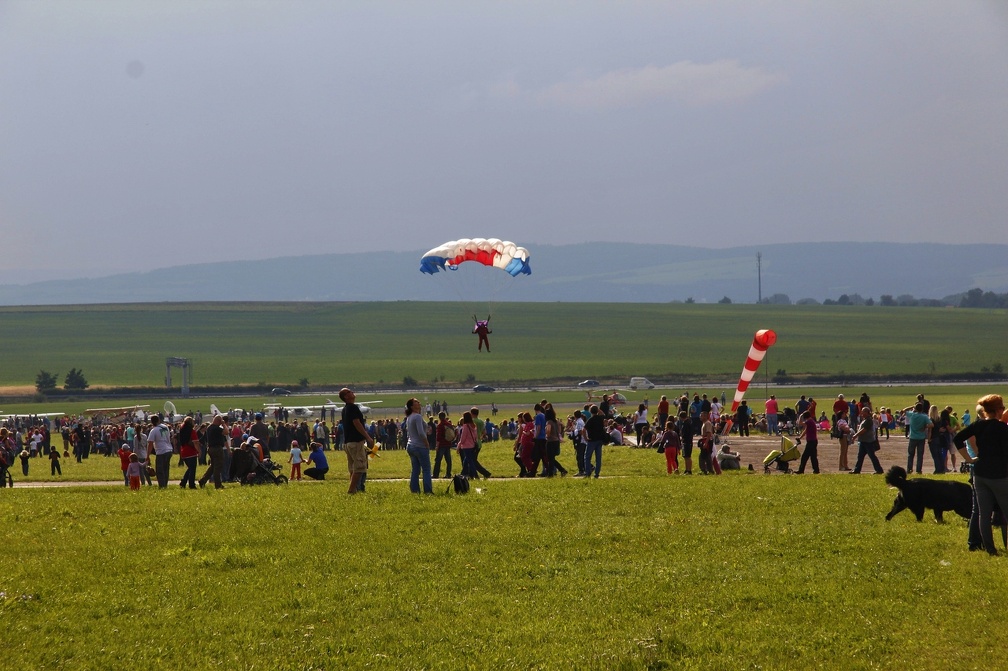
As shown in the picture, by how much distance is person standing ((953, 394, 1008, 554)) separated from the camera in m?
11.3

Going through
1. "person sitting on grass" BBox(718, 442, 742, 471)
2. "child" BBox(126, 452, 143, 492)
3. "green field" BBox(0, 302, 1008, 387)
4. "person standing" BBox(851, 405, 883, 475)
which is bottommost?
"person sitting on grass" BBox(718, 442, 742, 471)

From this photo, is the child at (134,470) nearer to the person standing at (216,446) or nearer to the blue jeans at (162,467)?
the blue jeans at (162,467)

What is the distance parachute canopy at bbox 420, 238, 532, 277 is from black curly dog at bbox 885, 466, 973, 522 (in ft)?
64.0

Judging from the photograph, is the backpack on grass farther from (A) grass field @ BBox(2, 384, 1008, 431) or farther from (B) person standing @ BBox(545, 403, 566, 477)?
(A) grass field @ BBox(2, 384, 1008, 431)

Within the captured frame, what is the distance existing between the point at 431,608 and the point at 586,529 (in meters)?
3.81

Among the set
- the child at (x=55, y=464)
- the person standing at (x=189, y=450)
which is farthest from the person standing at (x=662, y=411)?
the child at (x=55, y=464)

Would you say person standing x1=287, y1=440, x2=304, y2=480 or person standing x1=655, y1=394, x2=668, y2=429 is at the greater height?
person standing x1=655, y1=394, x2=668, y2=429

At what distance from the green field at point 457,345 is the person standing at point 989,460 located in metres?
85.7

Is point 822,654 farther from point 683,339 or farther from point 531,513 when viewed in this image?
point 683,339

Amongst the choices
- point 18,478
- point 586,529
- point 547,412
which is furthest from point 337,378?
point 586,529

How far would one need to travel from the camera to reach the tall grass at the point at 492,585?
915 cm

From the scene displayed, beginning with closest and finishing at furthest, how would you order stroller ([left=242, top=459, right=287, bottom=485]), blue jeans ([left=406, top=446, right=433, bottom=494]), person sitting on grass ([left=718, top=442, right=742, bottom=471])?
blue jeans ([left=406, top=446, right=433, bottom=494]) < stroller ([left=242, top=459, right=287, bottom=485]) < person sitting on grass ([left=718, top=442, right=742, bottom=471])

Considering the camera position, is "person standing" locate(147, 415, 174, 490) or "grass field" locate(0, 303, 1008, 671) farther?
"person standing" locate(147, 415, 174, 490)

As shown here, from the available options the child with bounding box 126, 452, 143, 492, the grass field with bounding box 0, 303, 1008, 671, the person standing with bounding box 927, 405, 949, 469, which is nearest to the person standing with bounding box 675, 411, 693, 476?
the grass field with bounding box 0, 303, 1008, 671
